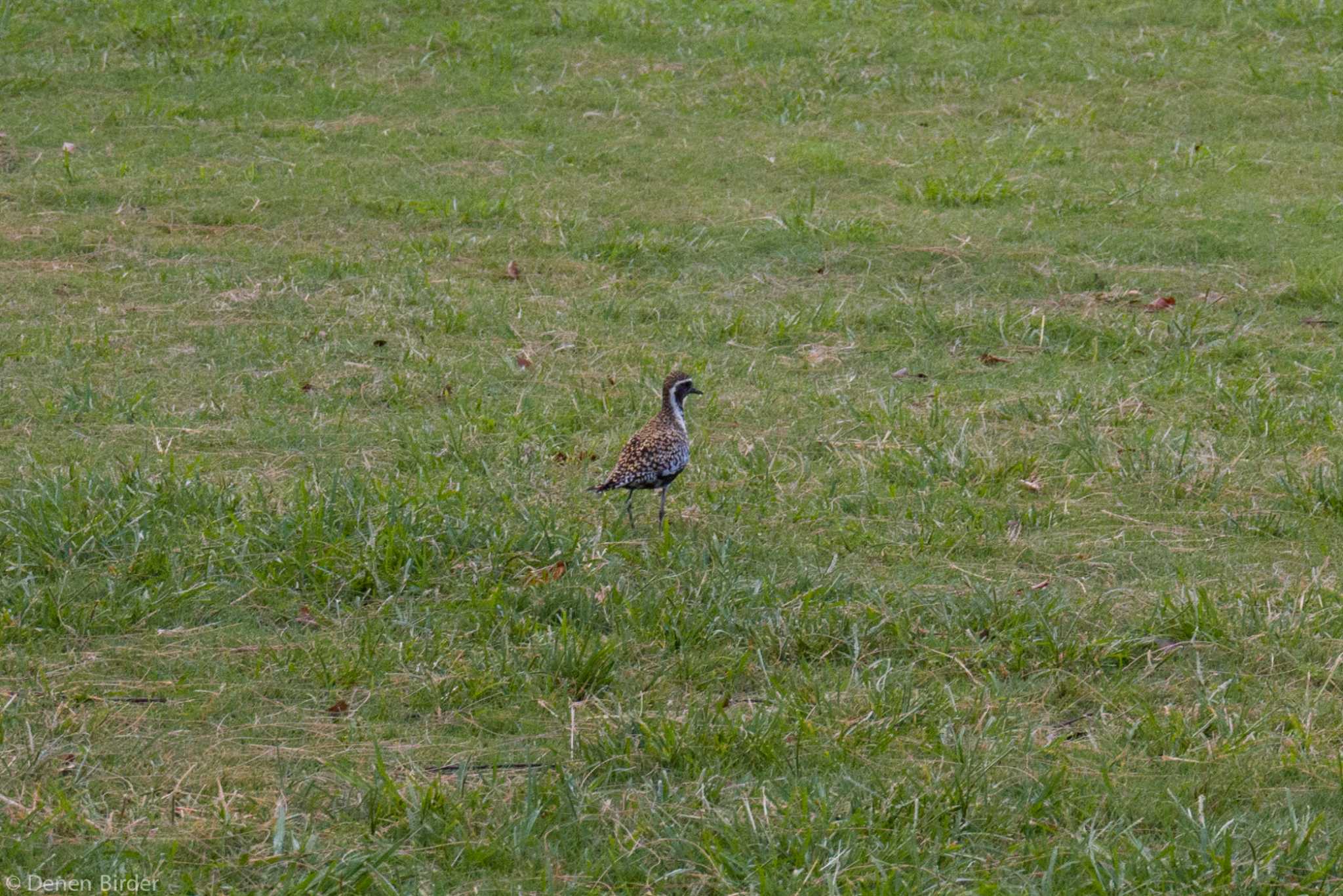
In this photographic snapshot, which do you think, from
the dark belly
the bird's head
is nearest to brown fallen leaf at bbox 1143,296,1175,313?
the bird's head

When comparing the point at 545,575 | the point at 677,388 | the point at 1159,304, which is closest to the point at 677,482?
the point at 677,388

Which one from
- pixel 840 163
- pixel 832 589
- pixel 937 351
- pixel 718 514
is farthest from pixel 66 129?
pixel 832 589

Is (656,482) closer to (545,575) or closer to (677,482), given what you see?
(677,482)

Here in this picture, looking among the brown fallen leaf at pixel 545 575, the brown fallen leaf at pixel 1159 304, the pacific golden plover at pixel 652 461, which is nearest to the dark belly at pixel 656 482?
the pacific golden plover at pixel 652 461

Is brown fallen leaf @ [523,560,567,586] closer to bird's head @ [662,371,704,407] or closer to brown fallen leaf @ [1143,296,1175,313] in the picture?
bird's head @ [662,371,704,407]

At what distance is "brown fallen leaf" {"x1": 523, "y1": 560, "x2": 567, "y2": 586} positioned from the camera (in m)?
5.70

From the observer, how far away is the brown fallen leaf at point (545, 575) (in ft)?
18.7

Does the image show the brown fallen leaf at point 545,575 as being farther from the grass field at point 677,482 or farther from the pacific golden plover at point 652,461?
the pacific golden plover at point 652,461

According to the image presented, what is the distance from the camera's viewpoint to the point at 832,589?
574cm

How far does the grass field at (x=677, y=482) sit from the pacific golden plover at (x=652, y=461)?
0.18 metres

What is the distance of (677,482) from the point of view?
7004 mm

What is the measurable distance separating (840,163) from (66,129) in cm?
686

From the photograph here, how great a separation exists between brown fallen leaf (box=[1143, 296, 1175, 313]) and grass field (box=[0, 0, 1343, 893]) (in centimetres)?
3

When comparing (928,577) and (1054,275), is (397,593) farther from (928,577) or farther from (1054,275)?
(1054,275)
